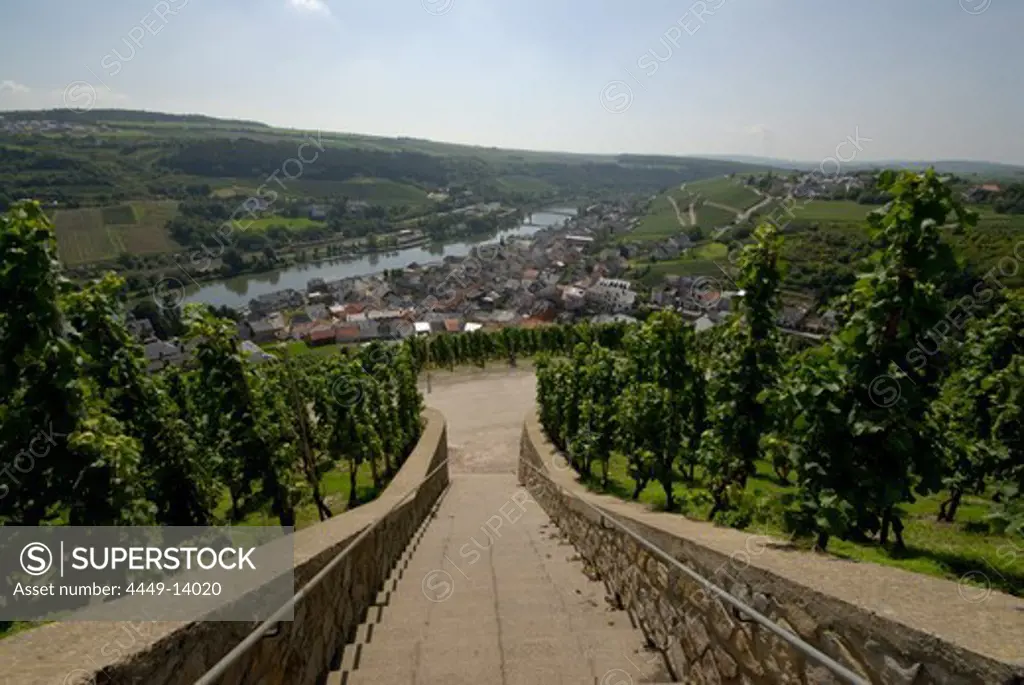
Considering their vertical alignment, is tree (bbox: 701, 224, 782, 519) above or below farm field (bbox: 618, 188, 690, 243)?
above

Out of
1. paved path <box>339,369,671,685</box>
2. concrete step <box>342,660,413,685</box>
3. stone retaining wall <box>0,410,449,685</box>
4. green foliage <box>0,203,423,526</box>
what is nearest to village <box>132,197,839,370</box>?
green foliage <box>0,203,423,526</box>

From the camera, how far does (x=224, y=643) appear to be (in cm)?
293

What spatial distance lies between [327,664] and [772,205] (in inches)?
5189

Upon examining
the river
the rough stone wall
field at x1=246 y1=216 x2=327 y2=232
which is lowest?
the river

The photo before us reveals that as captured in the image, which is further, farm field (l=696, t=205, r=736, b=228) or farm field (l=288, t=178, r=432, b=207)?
farm field (l=288, t=178, r=432, b=207)

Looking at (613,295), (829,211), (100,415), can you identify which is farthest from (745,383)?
(829,211)

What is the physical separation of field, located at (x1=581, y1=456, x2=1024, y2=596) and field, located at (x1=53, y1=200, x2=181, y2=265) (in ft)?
319

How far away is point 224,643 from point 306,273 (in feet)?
390

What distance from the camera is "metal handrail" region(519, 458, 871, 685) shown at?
2035mm

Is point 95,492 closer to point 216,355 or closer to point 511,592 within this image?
point 216,355

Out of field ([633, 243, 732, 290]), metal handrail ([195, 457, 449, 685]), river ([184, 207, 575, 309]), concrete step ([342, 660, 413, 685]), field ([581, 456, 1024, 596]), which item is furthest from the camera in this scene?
river ([184, 207, 575, 309])

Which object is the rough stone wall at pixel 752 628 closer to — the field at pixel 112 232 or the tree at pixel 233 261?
the field at pixel 112 232

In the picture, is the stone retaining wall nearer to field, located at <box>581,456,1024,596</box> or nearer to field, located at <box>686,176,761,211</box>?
field, located at <box>581,456,1024,596</box>

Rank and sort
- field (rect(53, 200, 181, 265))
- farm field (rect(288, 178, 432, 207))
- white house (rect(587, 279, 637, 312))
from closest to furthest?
white house (rect(587, 279, 637, 312)), field (rect(53, 200, 181, 265)), farm field (rect(288, 178, 432, 207))
